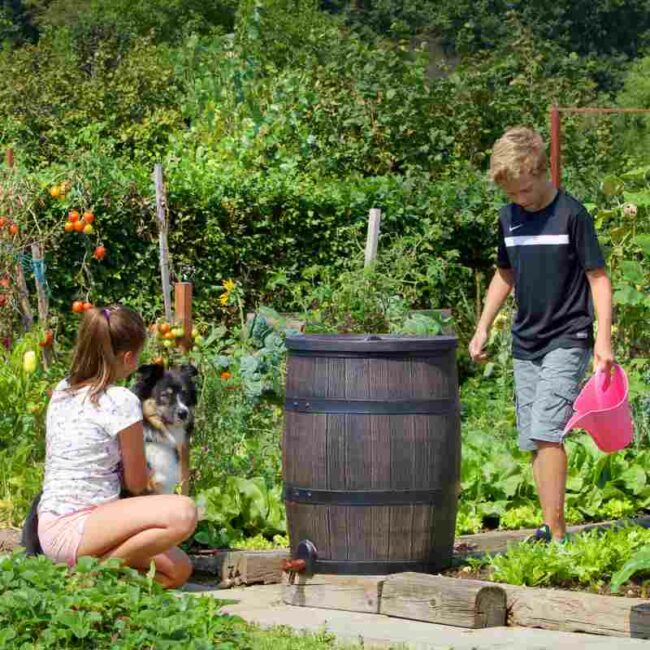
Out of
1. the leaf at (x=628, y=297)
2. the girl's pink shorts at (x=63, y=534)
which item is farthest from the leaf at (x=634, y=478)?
the girl's pink shorts at (x=63, y=534)

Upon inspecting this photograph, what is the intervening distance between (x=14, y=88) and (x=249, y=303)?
21.0 ft

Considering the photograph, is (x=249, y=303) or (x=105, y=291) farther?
(x=249, y=303)

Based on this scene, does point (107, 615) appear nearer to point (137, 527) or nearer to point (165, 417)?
point (137, 527)

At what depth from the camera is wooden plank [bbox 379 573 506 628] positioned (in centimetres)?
484

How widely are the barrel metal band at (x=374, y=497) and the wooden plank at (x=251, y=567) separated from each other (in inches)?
20.3

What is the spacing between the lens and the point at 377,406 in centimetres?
521

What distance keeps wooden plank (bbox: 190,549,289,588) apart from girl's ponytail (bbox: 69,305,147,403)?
1.20m

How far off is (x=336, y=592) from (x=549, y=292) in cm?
149

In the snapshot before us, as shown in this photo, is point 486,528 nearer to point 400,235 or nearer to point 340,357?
point 340,357

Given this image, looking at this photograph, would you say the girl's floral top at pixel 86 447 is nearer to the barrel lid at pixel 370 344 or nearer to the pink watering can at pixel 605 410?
the barrel lid at pixel 370 344

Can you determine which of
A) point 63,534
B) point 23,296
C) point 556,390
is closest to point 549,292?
point 556,390

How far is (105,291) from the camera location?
10062 millimetres

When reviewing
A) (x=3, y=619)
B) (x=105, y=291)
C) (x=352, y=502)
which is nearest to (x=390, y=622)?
(x=352, y=502)

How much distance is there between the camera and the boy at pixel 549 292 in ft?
17.5
